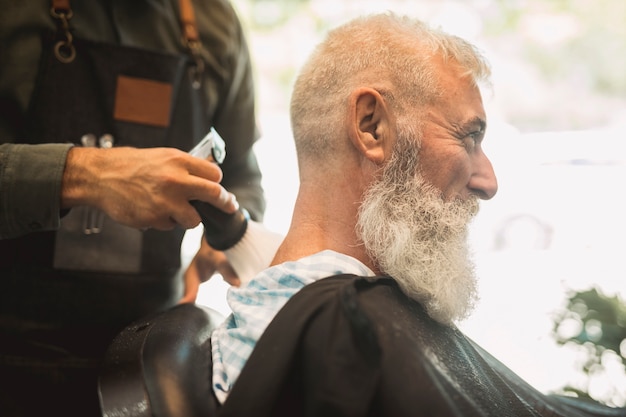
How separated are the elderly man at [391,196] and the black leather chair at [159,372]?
0.12 ft

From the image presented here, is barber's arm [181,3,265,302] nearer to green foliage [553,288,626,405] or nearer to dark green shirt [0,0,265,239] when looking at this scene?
dark green shirt [0,0,265,239]

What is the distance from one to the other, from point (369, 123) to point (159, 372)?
27.0 inches

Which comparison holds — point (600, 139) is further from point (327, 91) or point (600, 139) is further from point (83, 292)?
point (83, 292)

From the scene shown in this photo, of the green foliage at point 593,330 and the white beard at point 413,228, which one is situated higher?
the white beard at point 413,228

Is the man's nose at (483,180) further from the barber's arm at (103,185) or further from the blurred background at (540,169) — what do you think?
the barber's arm at (103,185)

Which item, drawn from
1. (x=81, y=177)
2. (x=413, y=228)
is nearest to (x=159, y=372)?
(x=81, y=177)

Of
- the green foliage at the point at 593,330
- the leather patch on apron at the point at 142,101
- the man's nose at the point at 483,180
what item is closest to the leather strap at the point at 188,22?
the leather patch on apron at the point at 142,101

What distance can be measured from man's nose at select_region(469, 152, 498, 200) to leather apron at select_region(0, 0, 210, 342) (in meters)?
0.82

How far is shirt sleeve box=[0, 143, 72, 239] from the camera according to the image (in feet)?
4.39

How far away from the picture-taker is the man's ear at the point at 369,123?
1.37 meters

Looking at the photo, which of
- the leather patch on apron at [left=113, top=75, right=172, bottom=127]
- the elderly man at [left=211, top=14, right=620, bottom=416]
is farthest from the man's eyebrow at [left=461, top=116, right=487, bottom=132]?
the leather patch on apron at [left=113, top=75, right=172, bottom=127]

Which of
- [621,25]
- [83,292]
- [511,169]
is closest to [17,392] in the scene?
[83,292]

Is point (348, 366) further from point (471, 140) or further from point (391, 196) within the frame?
point (471, 140)

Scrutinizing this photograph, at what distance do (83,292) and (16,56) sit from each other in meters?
0.64
